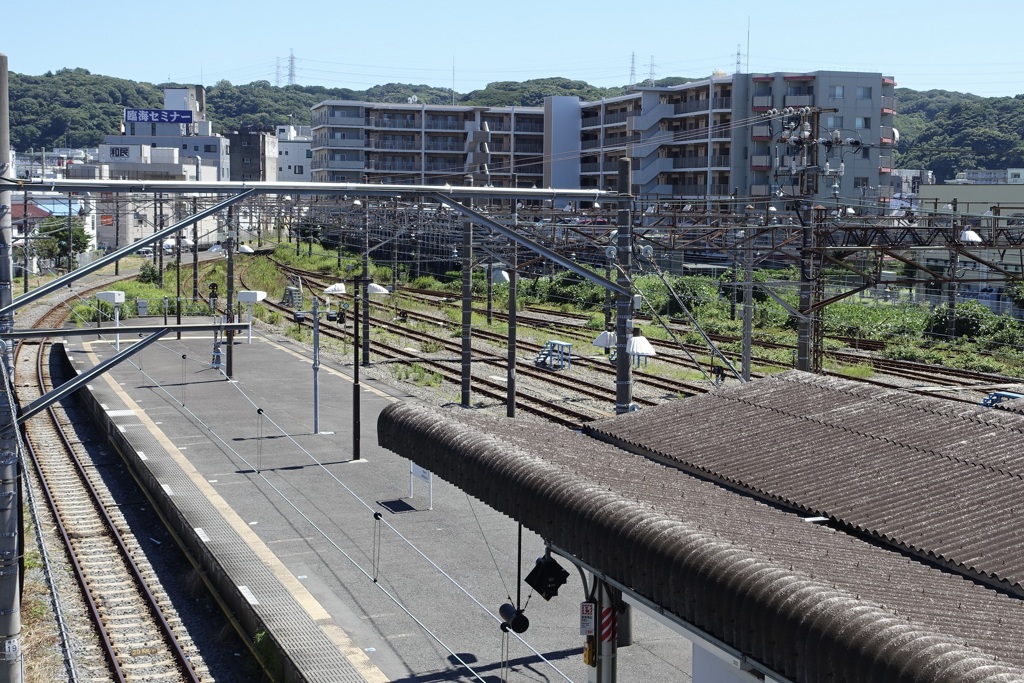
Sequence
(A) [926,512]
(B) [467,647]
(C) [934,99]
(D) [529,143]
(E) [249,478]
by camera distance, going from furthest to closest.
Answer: (C) [934,99] < (D) [529,143] < (E) [249,478] < (B) [467,647] < (A) [926,512]

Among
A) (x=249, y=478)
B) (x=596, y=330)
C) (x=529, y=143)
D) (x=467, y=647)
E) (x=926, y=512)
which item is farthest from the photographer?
(x=529, y=143)

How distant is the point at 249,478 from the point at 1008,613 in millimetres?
11526

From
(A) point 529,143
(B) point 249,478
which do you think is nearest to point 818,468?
(B) point 249,478

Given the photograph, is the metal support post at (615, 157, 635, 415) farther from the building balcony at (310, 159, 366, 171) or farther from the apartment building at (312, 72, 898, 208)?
the building balcony at (310, 159, 366, 171)

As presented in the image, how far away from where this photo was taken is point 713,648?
581 cm

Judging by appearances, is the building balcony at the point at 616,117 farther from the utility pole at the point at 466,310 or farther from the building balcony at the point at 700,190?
the utility pole at the point at 466,310

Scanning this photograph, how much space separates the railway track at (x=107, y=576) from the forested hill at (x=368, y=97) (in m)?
55.1

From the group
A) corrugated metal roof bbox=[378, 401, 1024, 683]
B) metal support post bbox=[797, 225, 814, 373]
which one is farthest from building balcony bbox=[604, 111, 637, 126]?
corrugated metal roof bbox=[378, 401, 1024, 683]

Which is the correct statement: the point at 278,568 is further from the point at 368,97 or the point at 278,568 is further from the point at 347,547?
the point at 368,97

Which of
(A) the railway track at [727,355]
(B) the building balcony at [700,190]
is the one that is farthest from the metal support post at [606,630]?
(B) the building balcony at [700,190]

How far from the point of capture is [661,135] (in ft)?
178

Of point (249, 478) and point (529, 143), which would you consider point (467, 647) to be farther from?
point (529, 143)

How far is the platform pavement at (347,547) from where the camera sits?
912 cm

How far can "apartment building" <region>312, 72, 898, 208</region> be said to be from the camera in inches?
1981
